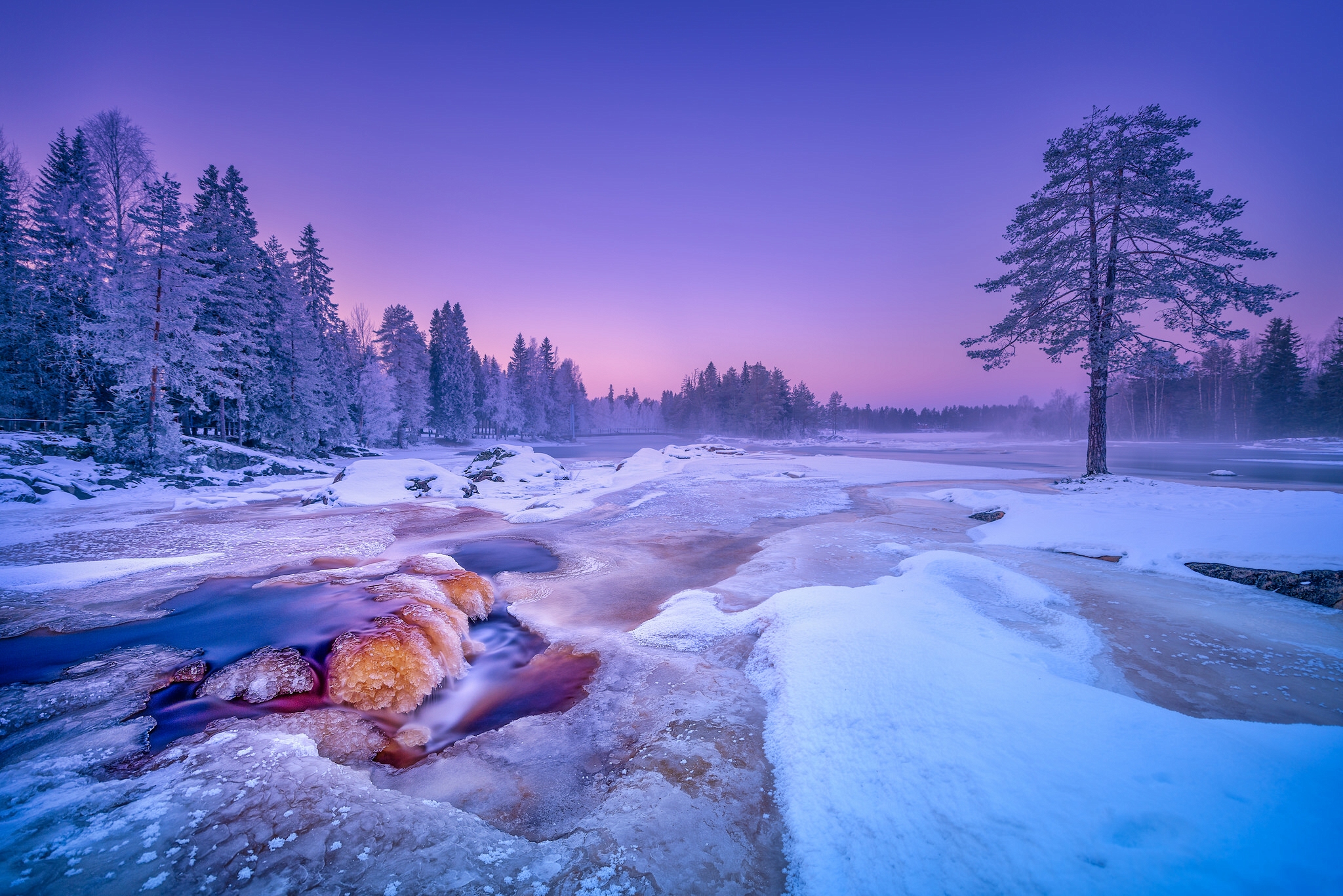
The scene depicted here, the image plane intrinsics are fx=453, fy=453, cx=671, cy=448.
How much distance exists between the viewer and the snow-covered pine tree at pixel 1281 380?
4334cm

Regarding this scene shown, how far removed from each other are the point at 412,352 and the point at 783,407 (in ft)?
170

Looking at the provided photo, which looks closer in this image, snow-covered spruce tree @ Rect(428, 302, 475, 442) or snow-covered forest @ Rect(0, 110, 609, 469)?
snow-covered forest @ Rect(0, 110, 609, 469)

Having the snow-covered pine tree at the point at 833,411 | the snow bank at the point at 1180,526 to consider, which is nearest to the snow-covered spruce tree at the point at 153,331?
the snow bank at the point at 1180,526

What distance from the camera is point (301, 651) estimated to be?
4.83 metres

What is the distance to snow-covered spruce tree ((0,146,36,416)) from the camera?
2097 centimetres

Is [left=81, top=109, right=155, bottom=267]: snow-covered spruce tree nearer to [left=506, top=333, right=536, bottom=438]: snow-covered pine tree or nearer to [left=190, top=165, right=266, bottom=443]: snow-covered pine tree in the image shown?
[left=190, top=165, right=266, bottom=443]: snow-covered pine tree

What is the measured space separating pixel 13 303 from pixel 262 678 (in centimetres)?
3282

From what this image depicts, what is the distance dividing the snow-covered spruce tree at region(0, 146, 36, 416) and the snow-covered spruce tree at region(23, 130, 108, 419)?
0.19 m

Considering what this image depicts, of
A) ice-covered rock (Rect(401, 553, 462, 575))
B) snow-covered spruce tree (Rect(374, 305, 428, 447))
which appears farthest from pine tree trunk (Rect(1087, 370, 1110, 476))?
snow-covered spruce tree (Rect(374, 305, 428, 447))

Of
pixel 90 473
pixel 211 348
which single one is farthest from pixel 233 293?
pixel 90 473

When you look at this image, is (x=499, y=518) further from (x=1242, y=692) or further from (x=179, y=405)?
(x=179, y=405)

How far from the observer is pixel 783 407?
72.4 m

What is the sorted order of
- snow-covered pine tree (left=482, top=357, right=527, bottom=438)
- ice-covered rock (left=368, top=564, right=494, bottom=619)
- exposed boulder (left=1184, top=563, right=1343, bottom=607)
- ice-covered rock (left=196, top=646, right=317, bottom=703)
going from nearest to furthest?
ice-covered rock (left=196, top=646, right=317, bottom=703) → exposed boulder (left=1184, top=563, right=1343, bottom=607) → ice-covered rock (left=368, top=564, right=494, bottom=619) → snow-covered pine tree (left=482, top=357, right=527, bottom=438)

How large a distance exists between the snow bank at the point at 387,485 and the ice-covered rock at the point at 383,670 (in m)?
11.8
